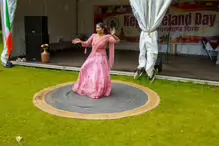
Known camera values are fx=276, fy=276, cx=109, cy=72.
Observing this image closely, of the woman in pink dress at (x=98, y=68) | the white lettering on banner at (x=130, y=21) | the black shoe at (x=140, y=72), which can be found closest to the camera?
the woman in pink dress at (x=98, y=68)

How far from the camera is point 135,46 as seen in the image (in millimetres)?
11664

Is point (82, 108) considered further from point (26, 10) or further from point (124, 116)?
point (26, 10)

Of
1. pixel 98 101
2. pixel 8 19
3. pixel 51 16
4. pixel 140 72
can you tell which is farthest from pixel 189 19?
pixel 98 101

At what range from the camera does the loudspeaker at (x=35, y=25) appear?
28.5 ft

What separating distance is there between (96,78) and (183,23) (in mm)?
6598

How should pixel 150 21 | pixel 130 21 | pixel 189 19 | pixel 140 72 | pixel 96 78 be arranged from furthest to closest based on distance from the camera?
pixel 130 21 → pixel 189 19 → pixel 140 72 → pixel 150 21 → pixel 96 78

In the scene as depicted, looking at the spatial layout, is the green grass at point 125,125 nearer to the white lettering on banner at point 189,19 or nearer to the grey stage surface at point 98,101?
the grey stage surface at point 98,101

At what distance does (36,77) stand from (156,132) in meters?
4.08

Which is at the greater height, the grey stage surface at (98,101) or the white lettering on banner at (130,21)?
the white lettering on banner at (130,21)

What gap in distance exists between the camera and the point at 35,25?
28.7ft

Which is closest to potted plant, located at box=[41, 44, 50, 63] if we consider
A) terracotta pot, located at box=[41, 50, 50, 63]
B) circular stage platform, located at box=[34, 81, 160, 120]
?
terracotta pot, located at box=[41, 50, 50, 63]

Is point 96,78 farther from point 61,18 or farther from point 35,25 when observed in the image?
point 61,18

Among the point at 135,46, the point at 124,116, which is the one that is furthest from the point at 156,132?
the point at 135,46

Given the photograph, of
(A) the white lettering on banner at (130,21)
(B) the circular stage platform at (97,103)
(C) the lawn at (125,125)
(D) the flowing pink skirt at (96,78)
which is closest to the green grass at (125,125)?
(C) the lawn at (125,125)
